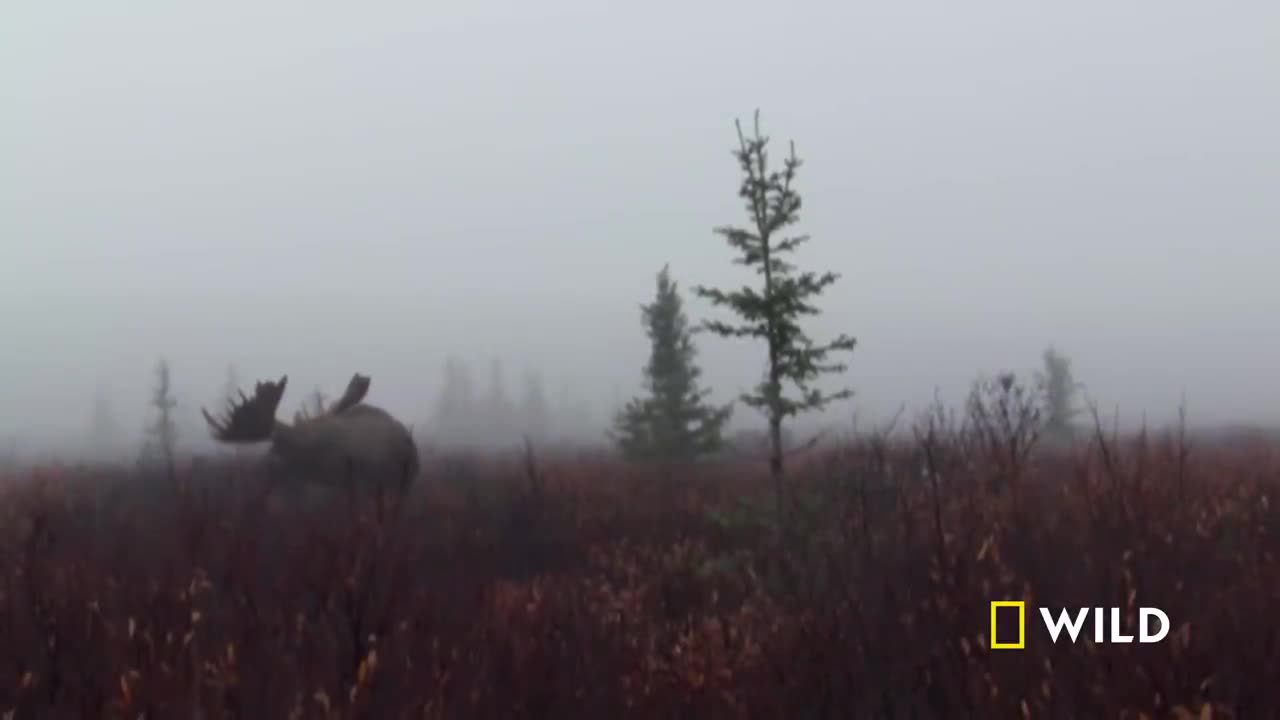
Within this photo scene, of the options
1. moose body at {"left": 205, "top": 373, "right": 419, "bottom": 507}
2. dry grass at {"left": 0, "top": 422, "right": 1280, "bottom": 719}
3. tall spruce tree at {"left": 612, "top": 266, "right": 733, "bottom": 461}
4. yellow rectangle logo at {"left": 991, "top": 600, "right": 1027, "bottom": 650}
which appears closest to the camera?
dry grass at {"left": 0, "top": 422, "right": 1280, "bottom": 719}

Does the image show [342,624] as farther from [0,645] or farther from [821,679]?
[821,679]

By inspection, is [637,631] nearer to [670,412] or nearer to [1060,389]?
[670,412]

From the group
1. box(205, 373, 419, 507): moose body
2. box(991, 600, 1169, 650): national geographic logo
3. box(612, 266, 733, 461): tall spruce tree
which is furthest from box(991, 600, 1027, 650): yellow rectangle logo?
box(612, 266, 733, 461): tall spruce tree

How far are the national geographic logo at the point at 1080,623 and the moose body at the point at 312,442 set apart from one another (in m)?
10.5

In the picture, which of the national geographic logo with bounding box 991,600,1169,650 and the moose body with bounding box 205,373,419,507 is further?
the moose body with bounding box 205,373,419,507

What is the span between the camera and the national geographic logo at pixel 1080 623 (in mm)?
3811

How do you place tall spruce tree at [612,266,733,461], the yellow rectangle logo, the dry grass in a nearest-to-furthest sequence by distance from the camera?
1. the dry grass
2. the yellow rectangle logo
3. tall spruce tree at [612,266,733,461]

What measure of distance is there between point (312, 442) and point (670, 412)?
14906 millimetres

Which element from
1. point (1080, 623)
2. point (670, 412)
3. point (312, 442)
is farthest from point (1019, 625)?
point (670, 412)

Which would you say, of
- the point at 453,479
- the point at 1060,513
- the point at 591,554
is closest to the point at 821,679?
the point at 1060,513

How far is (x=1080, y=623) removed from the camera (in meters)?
4.12

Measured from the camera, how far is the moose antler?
14203mm

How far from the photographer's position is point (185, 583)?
4957 mm

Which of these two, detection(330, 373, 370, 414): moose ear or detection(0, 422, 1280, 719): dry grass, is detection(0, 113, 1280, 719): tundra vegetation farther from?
detection(330, 373, 370, 414): moose ear
